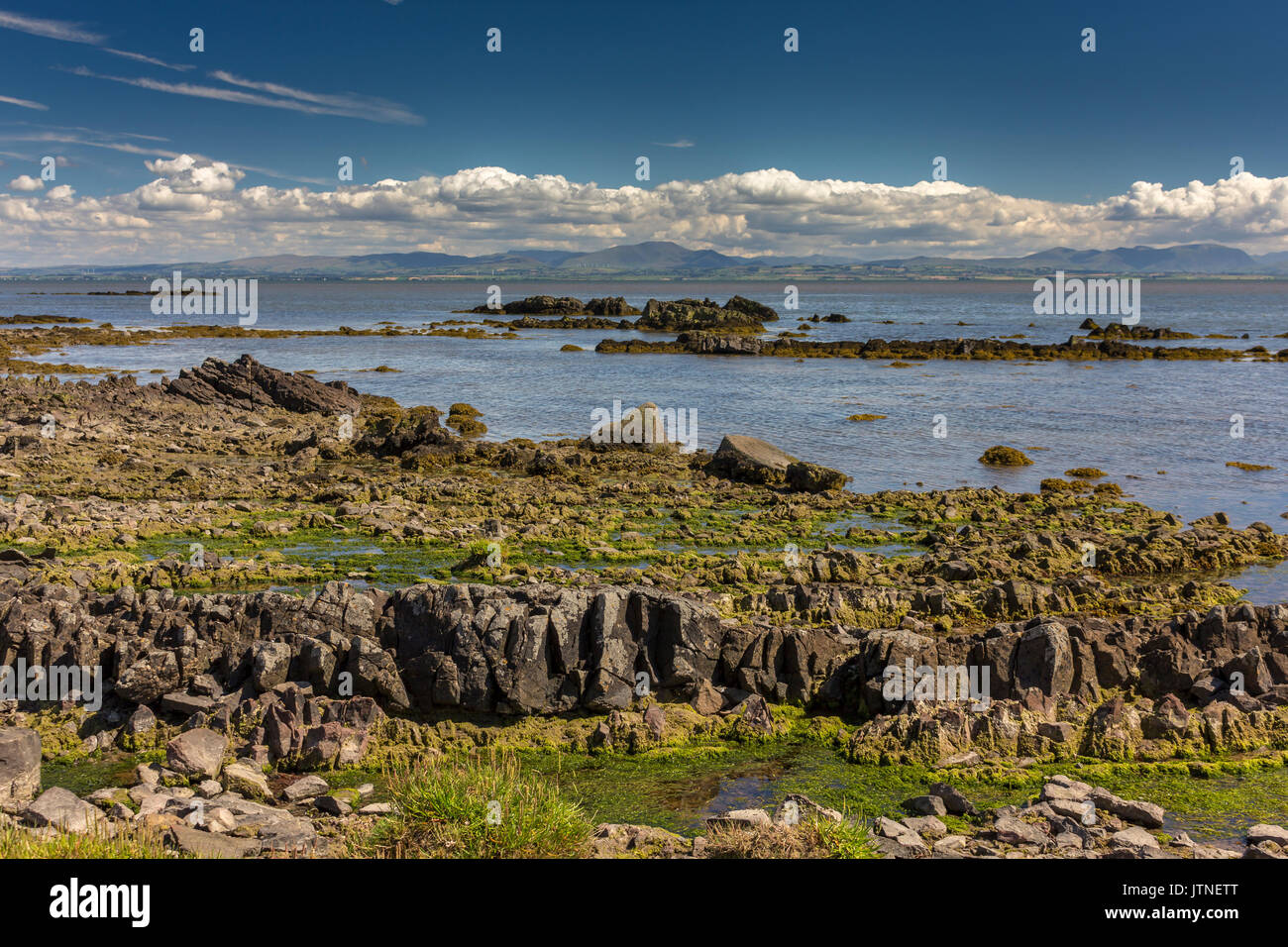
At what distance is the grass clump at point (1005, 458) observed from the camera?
3192 centimetres

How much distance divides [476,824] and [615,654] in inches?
200

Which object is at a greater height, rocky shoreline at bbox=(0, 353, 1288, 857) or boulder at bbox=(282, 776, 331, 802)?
rocky shoreline at bbox=(0, 353, 1288, 857)

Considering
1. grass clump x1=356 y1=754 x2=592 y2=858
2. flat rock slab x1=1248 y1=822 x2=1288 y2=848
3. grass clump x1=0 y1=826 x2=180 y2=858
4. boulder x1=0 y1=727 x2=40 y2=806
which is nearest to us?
grass clump x1=0 y1=826 x2=180 y2=858

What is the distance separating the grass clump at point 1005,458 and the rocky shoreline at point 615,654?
8.62 meters

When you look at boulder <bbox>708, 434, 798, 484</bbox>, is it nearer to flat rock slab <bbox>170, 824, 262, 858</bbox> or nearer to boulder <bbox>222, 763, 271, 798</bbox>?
boulder <bbox>222, 763, 271, 798</bbox>

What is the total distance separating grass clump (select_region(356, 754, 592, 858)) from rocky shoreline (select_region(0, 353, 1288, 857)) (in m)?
0.99

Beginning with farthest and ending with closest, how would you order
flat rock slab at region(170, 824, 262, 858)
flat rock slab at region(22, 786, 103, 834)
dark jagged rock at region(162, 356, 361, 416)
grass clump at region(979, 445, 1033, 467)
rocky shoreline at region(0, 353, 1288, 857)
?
1. dark jagged rock at region(162, 356, 361, 416)
2. grass clump at region(979, 445, 1033, 467)
3. rocky shoreline at region(0, 353, 1288, 857)
4. flat rock slab at region(22, 786, 103, 834)
5. flat rock slab at region(170, 824, 262, 858)

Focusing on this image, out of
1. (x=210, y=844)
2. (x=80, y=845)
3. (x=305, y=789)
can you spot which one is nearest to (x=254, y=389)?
(x=305, y=789)

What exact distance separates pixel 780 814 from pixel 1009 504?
18592 millimetres

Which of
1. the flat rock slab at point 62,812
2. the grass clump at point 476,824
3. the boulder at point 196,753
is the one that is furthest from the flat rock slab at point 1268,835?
the flat rock slab at point 62,812

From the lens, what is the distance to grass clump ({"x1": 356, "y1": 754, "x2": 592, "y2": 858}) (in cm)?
753

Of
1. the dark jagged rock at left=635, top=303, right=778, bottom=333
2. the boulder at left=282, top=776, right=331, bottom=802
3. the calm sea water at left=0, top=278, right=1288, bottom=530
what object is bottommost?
the boulder at left=282, top=776, right=331, bottom=802

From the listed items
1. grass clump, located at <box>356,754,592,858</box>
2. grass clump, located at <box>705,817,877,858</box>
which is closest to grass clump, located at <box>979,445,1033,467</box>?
grass clump, located at <box>705,817,877,858</box>
